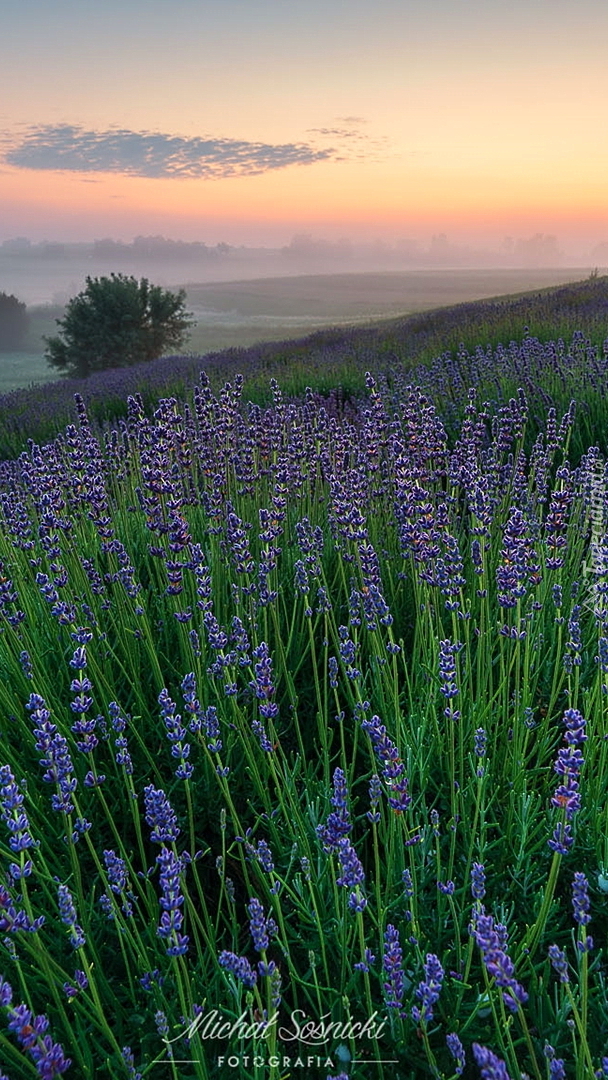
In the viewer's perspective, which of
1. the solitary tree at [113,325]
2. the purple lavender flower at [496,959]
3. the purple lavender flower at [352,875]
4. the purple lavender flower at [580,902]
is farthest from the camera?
the solitary tree at [113,325]

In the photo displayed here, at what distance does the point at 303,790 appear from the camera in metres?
2.35

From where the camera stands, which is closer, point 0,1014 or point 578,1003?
point 578,1003

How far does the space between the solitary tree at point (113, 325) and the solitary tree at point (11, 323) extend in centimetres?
4236

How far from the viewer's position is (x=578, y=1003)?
1608mm

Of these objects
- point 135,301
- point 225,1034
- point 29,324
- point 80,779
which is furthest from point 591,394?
point 29,324

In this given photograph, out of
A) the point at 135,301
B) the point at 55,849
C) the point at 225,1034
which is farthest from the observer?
the point at 135,301

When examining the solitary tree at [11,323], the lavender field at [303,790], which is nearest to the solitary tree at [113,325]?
the lavender field at [303,790]

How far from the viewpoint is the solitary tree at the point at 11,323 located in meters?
65.3

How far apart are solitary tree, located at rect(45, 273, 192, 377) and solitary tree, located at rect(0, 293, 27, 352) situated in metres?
42.4

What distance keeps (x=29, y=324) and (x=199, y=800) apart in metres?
75.9

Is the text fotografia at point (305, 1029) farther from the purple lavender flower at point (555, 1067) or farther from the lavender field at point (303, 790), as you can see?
the purple lavender flower at point (555, 1067)

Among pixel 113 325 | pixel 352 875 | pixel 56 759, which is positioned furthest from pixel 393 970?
pixel 113 325

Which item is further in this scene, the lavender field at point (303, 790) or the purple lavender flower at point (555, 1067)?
the lavender field at point (303, 790)

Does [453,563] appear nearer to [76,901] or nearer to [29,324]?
[76,901]
